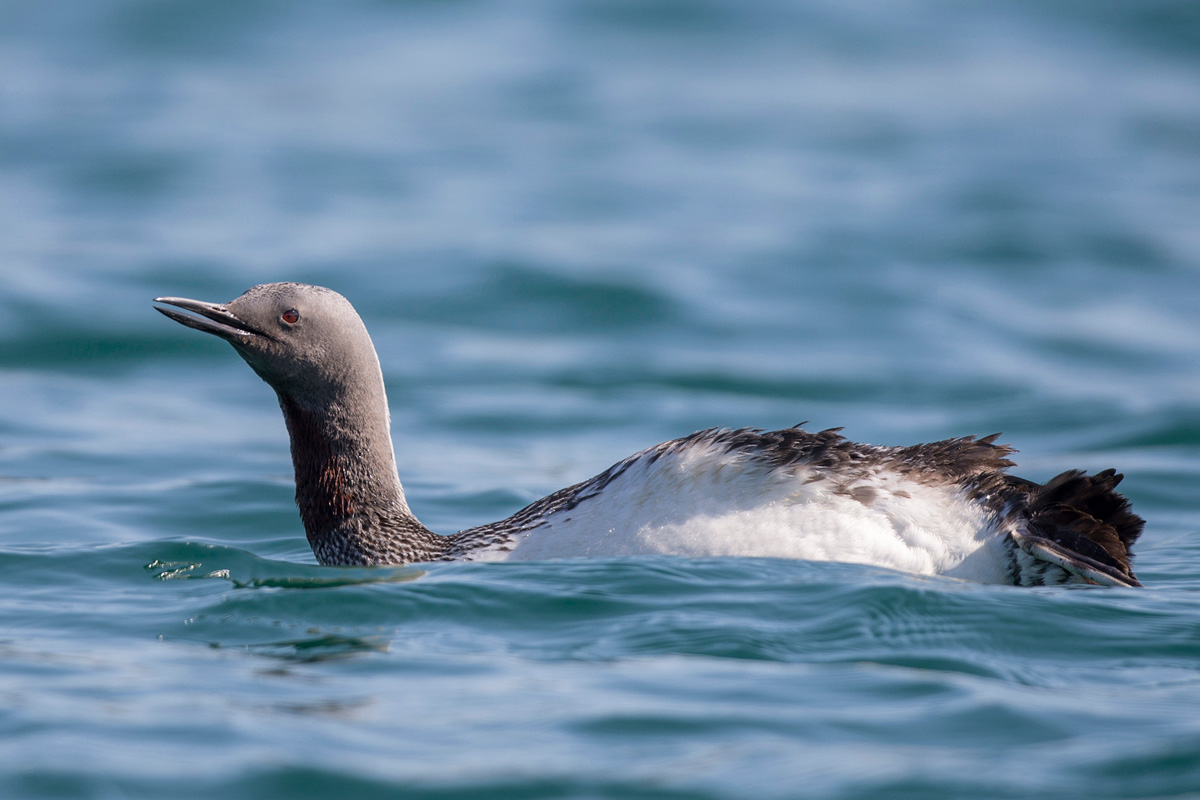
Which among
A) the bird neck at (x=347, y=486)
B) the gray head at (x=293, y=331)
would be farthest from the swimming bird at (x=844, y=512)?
the bird neck at (x=347, y=486)

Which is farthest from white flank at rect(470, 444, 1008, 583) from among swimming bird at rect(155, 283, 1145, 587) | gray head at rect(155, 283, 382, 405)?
gray head at rect(155, 283, 382, 405)

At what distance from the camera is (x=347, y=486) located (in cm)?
684

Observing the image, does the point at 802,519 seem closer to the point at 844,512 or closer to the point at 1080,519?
the point at 844,512

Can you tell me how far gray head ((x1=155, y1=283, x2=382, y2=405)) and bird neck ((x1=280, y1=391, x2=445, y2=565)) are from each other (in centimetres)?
15

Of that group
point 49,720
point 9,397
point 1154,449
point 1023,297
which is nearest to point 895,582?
point 49,720

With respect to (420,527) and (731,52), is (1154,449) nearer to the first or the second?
(420,527)

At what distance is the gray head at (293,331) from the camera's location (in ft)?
21.7

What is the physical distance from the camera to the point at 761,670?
5.13 metres

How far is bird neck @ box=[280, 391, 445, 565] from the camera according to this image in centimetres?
678

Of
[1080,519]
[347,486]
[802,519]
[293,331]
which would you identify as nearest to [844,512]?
[802,519]

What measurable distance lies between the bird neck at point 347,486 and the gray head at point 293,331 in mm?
148

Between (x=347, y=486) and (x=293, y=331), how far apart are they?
29.4 inches

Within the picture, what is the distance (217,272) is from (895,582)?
30.9 ft

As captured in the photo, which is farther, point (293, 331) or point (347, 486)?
point (347, 486)
